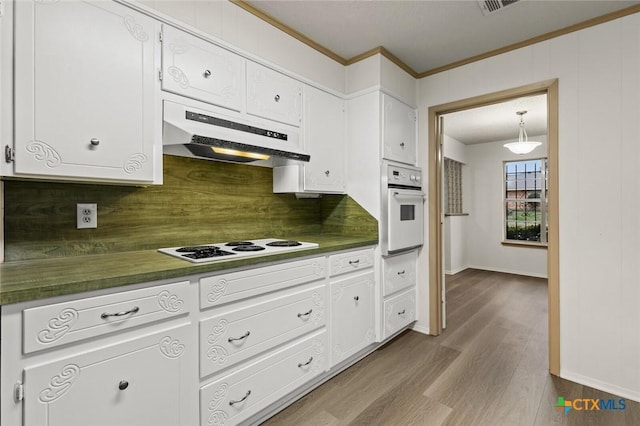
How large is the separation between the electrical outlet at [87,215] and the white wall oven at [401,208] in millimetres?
1899

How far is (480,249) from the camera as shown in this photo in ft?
20.0

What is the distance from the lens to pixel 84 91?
1.35 meters

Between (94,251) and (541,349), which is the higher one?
(94,251)

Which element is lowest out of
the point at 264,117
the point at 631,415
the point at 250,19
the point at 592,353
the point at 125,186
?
the point at 631,415

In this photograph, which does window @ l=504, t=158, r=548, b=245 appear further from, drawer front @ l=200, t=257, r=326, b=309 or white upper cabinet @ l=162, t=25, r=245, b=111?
white upper cabinet @ l=162, t=25, r=245, b=111

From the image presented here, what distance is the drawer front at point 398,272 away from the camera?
2.55 metres

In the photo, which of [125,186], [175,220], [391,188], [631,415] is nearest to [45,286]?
[125,186]

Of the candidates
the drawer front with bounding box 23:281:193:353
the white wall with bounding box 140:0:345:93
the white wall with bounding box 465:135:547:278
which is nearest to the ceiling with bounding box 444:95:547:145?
the white wall with bounding box 465:135:547:278

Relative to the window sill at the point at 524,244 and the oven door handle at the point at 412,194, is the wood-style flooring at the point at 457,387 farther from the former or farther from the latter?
the window sill at the point at 524,244

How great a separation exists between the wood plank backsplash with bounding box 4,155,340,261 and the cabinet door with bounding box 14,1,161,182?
31 centimetres

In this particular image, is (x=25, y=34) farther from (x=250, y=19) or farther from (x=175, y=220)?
(x=250, y=19)

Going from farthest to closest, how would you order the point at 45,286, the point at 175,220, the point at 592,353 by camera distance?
the point at 592,353 → the point at 175,220 → the point at 45,286

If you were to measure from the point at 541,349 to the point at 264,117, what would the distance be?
2.90 metres

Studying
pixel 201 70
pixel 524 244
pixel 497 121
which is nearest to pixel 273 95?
pixel 201 70
